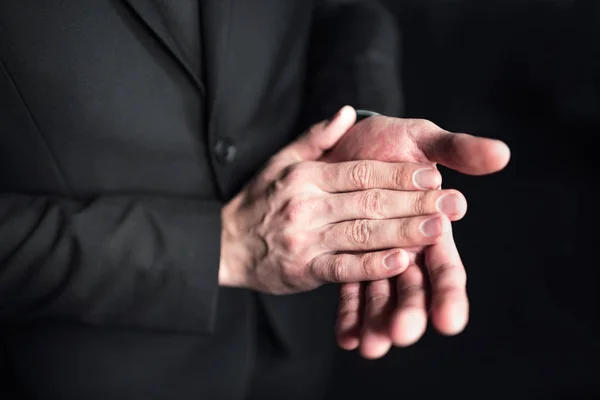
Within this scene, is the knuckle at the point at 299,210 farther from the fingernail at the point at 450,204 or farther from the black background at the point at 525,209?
the black background at the point at 525,209

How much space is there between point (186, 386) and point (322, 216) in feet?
1.22

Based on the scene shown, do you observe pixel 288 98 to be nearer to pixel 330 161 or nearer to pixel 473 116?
pixel 330 161

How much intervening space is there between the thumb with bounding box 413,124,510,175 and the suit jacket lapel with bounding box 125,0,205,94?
272 millimetres

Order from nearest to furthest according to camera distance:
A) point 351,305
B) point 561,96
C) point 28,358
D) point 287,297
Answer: point 351,305 → point 28,358 → point 287,297 → point 561,96

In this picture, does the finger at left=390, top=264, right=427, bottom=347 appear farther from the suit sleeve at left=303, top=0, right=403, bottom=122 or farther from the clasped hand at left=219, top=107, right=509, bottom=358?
the suit sleeve at left=303, top=0, right=403, bottom=122

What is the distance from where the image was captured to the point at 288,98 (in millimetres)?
750

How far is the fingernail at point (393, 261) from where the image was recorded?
18.0 inches

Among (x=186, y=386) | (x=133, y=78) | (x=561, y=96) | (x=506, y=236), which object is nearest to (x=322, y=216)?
(x=133, y=78)

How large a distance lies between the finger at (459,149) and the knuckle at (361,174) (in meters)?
0.05

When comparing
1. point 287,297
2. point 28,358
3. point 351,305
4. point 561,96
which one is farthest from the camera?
point 561,96

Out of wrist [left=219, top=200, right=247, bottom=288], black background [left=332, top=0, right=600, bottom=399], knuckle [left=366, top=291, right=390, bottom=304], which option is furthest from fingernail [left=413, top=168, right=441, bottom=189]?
black background [left=332, top=0, right=600, bottom=399]

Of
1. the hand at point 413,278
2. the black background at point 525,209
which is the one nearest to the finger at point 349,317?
the hand at point 413,278

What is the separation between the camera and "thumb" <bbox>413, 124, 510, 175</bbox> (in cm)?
41

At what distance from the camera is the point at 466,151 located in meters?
0.42
